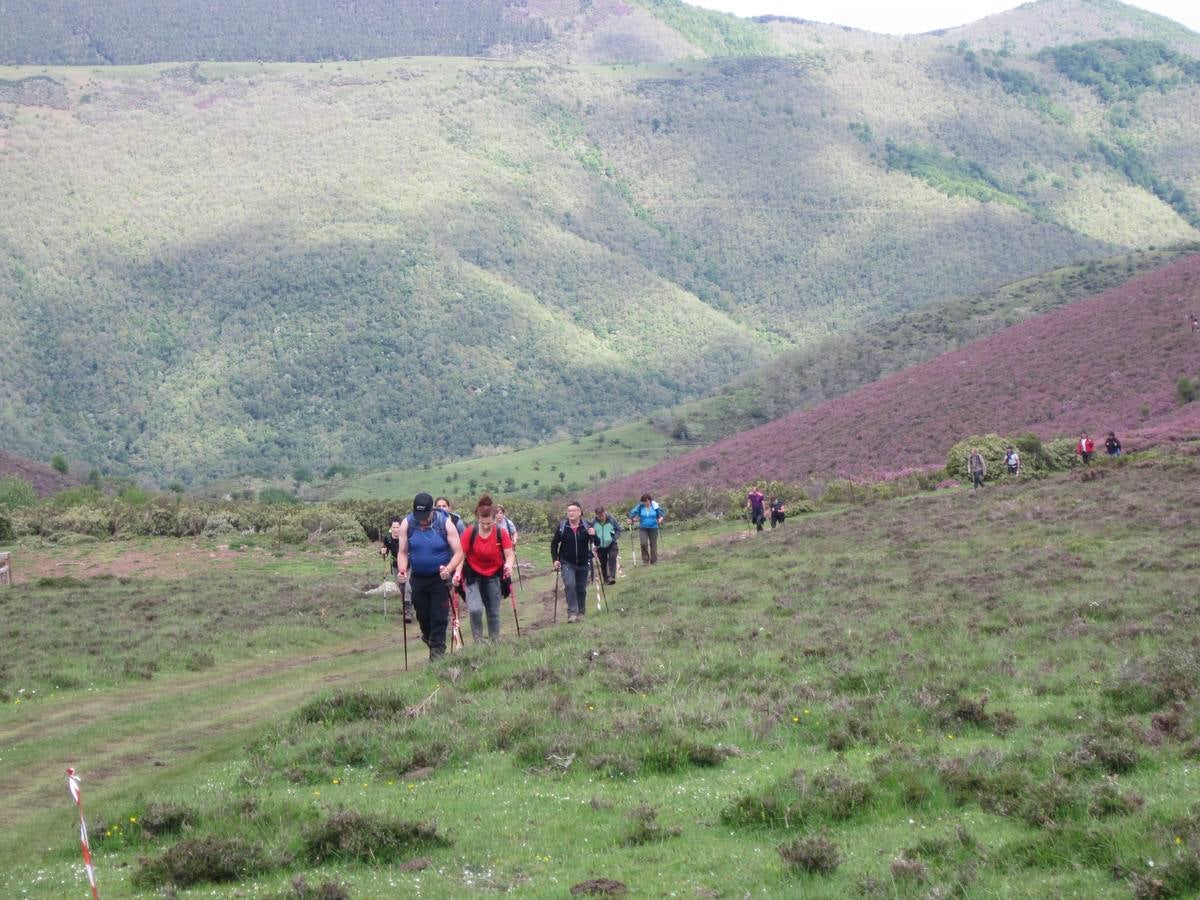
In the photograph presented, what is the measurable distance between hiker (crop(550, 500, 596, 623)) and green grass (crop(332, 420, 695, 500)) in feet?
212

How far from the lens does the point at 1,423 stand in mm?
136375

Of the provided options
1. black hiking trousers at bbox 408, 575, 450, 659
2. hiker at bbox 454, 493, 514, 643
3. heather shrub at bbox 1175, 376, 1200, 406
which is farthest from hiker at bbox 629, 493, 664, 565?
heather shrub at bbox 1175, 376, 1200, 406

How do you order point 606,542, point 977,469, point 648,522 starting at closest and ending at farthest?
point 606,542 < point 648,522 < point 977,469

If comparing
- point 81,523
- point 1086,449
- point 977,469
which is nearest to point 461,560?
point 977,469

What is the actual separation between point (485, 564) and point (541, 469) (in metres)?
85.6

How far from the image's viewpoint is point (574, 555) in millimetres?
22109

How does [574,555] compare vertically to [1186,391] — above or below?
below

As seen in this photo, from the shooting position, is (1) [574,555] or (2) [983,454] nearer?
(1) [574,555]

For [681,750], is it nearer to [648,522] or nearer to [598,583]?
[598,583]

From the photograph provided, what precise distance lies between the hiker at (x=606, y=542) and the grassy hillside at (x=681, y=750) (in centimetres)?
387

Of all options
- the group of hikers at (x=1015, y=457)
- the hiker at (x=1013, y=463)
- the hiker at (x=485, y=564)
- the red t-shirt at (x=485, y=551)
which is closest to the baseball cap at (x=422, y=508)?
the hiker at (x=485, y=564)

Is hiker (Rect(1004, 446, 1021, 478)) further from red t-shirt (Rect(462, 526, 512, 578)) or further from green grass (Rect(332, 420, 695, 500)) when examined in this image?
green grass (Rect(332, 420, 695, 500))

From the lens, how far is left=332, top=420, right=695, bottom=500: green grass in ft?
315

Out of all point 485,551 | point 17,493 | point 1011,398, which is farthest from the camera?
point 17,493
